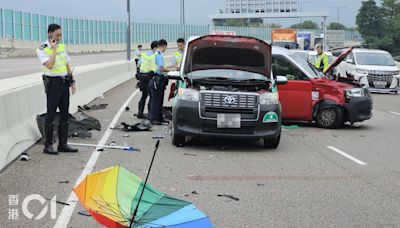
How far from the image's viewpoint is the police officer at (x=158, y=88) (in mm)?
13320

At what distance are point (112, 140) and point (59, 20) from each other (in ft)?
211

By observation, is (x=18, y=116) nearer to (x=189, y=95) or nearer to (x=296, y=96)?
(x=189, y=95)

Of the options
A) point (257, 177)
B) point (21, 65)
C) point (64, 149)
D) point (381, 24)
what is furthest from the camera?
point (381, 24)

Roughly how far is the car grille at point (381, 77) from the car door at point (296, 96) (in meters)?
12.8

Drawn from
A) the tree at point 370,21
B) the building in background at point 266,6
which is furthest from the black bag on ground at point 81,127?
the tree at point 370,21

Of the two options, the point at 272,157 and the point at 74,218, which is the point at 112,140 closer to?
the point at 272,157

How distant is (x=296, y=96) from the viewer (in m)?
12.9

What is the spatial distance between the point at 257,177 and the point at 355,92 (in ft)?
19.4

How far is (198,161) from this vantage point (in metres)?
9.12

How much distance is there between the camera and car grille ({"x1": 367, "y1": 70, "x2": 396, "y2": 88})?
24.9 meters

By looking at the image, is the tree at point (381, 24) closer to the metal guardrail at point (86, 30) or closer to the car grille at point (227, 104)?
the metal guardrail at point (86, 30)

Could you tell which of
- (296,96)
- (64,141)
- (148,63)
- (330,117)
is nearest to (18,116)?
(64,141)

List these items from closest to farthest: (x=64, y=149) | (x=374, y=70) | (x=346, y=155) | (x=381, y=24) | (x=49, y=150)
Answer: (x=49, y=150), (x=64, y=149), (x=346, y=155), (x=374, y=70), (x=381, y=24)

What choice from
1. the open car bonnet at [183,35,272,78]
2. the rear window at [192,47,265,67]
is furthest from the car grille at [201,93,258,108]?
the rear window at [192,47,265,67]
